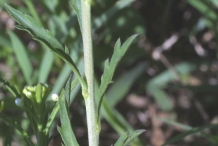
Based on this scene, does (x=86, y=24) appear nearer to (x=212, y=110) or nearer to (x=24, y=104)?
(x=24, y=104)

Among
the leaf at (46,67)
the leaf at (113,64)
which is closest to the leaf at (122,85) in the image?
the leaf at (46,67)

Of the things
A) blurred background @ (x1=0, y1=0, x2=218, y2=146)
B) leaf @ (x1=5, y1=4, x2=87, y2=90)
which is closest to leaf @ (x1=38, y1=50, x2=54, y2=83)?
blurred background @ (x1=0, y1=0, x2=218, y2=146)

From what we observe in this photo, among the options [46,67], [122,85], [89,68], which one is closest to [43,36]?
[89,68]

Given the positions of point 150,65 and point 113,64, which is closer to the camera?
point 113,64

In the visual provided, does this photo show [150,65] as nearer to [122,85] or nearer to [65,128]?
[122,85]

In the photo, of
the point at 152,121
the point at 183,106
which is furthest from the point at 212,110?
the point at 152,121

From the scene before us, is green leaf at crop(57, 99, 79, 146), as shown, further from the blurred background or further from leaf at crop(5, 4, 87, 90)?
the blurred background

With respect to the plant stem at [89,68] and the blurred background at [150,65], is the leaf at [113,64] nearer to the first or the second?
the plant stem at [89,68]
